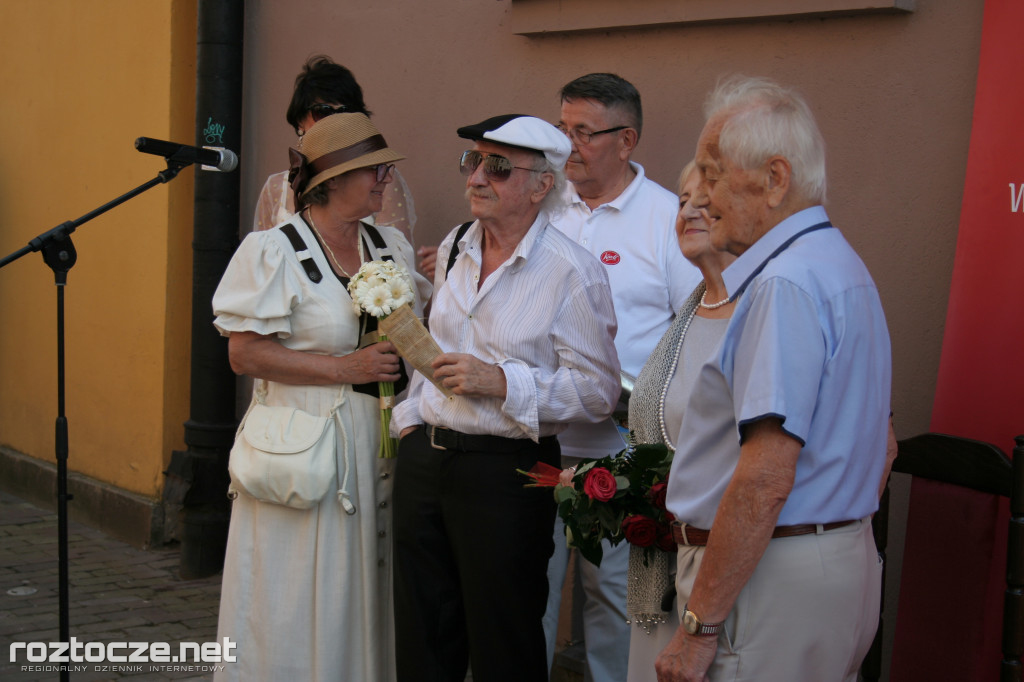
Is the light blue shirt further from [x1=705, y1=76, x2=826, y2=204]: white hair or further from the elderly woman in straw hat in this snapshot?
the elderly woman in straw hat

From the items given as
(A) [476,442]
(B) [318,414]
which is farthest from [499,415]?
(B) [318,414]

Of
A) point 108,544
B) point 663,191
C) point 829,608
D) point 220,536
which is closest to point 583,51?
point 663,191

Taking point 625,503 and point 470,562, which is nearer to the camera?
point 625,503

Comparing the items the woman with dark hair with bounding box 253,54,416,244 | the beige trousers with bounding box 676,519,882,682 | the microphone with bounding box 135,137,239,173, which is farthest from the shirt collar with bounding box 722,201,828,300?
the woman with dark hair with bounding box 253,54,416,244

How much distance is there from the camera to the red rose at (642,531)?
2477 mm

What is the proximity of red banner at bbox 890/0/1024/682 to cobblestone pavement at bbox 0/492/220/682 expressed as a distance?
9.86 feet

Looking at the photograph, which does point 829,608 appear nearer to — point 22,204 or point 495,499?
point 495,499

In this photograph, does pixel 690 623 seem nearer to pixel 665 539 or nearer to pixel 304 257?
pixel 665 539

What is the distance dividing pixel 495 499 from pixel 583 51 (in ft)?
6.86

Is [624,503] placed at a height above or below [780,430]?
below

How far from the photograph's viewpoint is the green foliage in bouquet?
2492 millimetres

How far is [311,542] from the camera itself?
3602 millimetres

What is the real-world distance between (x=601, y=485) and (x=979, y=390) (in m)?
1.15

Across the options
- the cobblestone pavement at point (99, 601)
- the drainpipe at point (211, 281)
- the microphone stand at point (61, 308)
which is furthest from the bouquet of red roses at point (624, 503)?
the drainpipe at point (211, 281)
